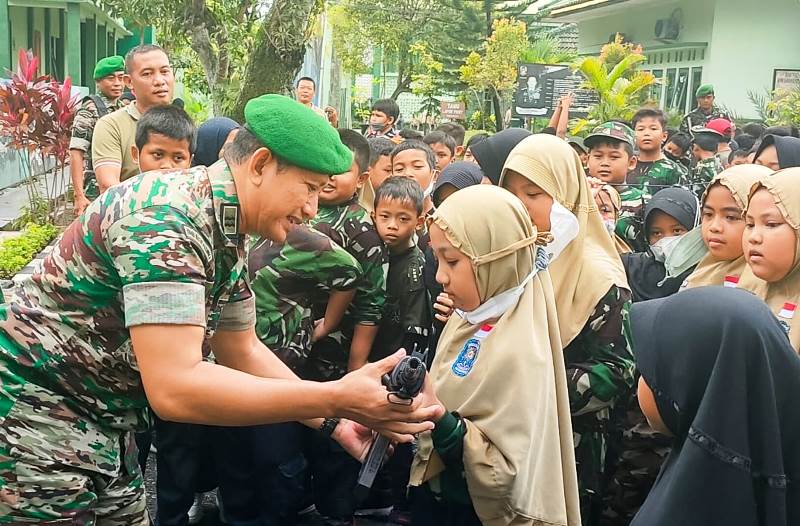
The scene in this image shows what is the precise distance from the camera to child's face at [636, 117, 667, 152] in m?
6.60

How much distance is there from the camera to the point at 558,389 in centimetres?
268

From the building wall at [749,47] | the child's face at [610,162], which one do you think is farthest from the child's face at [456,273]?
the building wall at [749,47]

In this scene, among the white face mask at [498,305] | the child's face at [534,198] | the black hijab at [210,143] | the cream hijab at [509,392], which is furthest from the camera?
the black hijab at [210,143]

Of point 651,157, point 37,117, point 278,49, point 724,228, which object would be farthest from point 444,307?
point 37,117

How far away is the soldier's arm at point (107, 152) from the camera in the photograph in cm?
550

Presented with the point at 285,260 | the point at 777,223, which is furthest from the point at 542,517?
the point at 285,260

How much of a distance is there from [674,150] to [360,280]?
5696mm

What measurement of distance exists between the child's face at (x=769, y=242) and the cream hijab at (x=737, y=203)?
35 cm

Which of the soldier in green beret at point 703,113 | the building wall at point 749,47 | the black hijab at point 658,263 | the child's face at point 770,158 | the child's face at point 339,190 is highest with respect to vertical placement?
the building wall at point 749,47

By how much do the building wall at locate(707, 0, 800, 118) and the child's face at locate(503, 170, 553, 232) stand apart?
1992cm

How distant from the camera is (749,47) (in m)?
21.2

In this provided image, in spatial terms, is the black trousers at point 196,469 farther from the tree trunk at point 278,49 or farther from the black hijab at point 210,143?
the tree trunk at point 278,49

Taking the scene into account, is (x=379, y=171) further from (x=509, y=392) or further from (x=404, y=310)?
(x=509, y=392)

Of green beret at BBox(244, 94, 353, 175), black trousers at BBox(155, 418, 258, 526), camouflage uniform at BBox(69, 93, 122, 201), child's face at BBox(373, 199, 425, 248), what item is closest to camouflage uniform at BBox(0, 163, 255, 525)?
green beret at BBox(244, 94, 353, 175)
